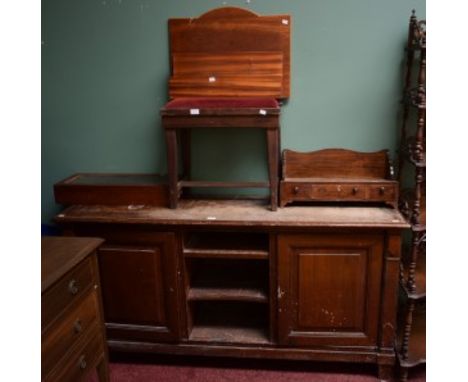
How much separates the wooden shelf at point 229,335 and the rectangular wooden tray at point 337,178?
26.0 inches

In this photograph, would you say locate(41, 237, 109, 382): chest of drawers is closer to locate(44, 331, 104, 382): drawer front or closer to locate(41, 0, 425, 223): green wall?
locate(44, 331, 104, 382): drawer front

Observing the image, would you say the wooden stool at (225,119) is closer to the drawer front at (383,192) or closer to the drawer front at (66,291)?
the drawer front at (383,192)

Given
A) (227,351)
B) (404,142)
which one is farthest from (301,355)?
(404,142)

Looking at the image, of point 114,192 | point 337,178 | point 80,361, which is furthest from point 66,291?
point 337,178

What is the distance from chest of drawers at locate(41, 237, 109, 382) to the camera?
1.46 metres

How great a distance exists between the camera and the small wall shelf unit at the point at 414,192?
195cm

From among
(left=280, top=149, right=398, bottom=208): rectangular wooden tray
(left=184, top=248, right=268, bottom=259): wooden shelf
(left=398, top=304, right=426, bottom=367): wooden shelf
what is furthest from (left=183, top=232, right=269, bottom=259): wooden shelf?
(left=398, top=304, right=426, bottom=367): wooden shelf

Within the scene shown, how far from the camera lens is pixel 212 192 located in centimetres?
248

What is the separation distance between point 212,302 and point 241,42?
4.55 feet

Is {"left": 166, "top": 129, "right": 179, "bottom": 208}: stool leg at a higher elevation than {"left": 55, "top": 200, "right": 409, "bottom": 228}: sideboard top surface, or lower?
higher

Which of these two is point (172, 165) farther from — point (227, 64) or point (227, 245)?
point (227, 64)

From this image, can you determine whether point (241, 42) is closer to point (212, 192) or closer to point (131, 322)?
point (212, 192)

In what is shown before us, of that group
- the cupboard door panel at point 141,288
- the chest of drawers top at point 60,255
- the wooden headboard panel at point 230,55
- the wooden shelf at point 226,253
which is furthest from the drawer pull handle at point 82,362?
the wooden headboard panel at point 230,55

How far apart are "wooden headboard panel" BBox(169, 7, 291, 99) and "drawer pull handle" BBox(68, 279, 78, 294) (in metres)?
1.11
